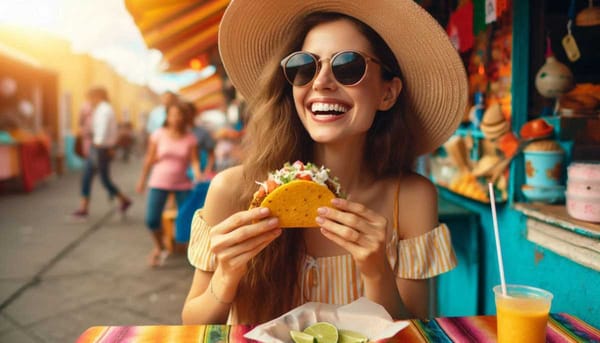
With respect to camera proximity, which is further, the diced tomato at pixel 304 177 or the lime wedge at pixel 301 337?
the diced tomato at pixel 304 177

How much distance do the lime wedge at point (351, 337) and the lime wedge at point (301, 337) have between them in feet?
0.28

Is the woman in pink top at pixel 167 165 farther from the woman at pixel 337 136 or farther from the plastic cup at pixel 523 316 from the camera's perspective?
the plastic cup at pixel 523 316

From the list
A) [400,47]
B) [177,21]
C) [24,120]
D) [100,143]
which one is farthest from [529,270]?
[24,120]

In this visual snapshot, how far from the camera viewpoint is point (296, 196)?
1.63 meters

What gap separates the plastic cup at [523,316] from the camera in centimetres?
119

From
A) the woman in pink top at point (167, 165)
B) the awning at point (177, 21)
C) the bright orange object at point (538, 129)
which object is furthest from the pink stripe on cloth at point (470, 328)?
the woman in pink top at point (167, 165)

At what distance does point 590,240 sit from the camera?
6.27ft

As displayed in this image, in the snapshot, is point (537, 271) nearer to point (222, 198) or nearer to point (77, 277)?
point (222, 198)

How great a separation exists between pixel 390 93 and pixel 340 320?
1.08 metres

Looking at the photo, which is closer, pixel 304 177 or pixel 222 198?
pixel 304 177

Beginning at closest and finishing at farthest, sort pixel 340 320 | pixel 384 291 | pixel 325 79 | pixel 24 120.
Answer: pixel 340 320, pixel 384 291, pixel 325 79, pixel 24 120

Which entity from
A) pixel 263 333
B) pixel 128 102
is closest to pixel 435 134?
pixel 263 333

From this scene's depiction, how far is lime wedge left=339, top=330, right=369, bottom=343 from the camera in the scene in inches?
48.6

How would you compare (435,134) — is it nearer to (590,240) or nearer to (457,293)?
(590,240)
